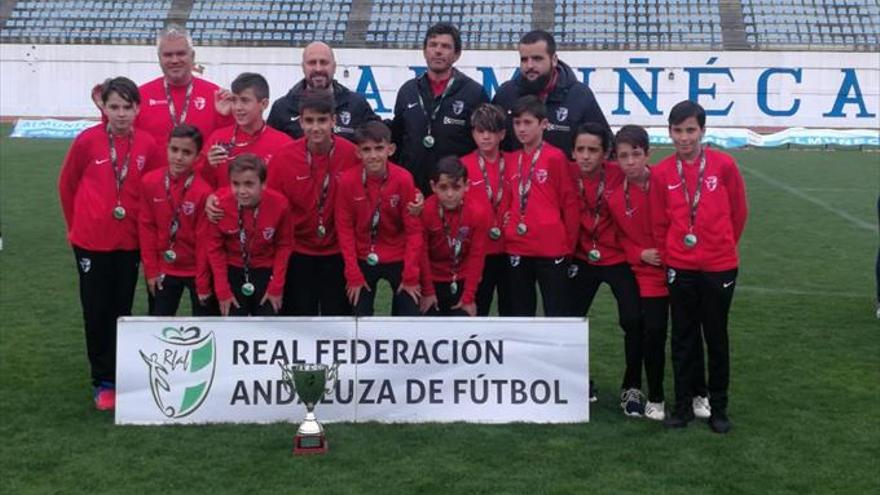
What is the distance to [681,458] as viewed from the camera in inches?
191

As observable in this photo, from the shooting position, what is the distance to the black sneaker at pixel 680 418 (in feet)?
17.4

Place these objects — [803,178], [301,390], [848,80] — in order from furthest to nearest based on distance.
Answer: [848,80] < [803,178] < [301,390]

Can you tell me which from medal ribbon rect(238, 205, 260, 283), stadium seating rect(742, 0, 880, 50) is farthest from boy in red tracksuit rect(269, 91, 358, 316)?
stadium seating rect(742, 0, 880, 50)

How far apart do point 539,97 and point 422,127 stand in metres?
0.62

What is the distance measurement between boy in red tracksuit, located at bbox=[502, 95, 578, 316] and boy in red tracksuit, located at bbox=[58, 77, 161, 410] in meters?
1.73

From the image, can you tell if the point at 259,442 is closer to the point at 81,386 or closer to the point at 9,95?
the point at 81,386

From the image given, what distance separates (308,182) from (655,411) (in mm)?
1984

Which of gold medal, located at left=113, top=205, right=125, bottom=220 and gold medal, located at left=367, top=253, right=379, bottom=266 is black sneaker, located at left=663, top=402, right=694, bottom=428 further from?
gold medal, located at left=113, top=205, right=125, bottom=220

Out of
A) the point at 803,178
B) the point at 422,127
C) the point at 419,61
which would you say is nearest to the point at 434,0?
the point at 419,61

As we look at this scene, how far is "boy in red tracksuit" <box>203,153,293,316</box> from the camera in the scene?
5137mm

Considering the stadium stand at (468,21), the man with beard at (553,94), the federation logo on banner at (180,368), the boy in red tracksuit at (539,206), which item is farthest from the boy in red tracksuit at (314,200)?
the stadium stand at (468,21)

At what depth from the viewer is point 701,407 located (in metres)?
5.49

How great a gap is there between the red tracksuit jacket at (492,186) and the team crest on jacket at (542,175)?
5.6 inches

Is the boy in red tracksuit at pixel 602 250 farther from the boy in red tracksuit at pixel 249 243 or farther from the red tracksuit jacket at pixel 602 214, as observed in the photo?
the boy in red tracksuit at pixel 249 243
